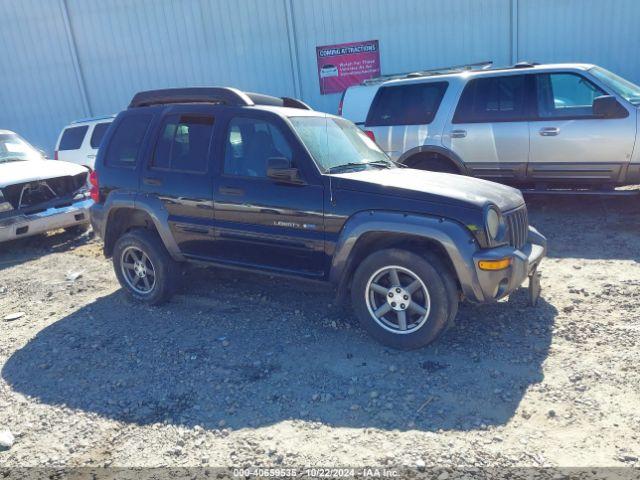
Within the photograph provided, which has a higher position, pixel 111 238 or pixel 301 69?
pixel 301 69

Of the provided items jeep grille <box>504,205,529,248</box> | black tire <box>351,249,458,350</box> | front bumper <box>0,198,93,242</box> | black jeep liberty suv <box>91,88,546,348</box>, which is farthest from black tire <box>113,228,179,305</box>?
jeep grille <box>504,205,529,248</box>

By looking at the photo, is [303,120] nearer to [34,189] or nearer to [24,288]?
[24,288]

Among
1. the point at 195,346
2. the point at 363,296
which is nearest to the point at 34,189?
the point at 195,346

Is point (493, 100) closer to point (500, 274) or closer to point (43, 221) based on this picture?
point (500, 274)

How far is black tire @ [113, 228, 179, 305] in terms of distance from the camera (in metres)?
4.94

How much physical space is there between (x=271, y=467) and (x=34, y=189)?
6.25m

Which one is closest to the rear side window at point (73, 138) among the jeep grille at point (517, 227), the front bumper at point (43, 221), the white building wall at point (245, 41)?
the front bumper at point (43, 221)

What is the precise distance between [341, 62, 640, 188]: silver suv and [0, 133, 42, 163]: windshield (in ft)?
17.9

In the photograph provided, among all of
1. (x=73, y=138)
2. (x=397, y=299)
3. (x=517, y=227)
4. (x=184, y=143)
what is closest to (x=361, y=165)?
(x=397, y=299)

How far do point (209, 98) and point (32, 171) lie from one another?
4.20 m

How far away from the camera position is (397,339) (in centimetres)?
386

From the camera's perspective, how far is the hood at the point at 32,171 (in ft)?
23.3

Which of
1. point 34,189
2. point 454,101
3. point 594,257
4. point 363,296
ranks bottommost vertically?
point 594,257

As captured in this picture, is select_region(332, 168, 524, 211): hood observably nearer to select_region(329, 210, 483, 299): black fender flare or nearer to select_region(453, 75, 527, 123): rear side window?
select_region(329, 210, 483, 299): black fender flare
